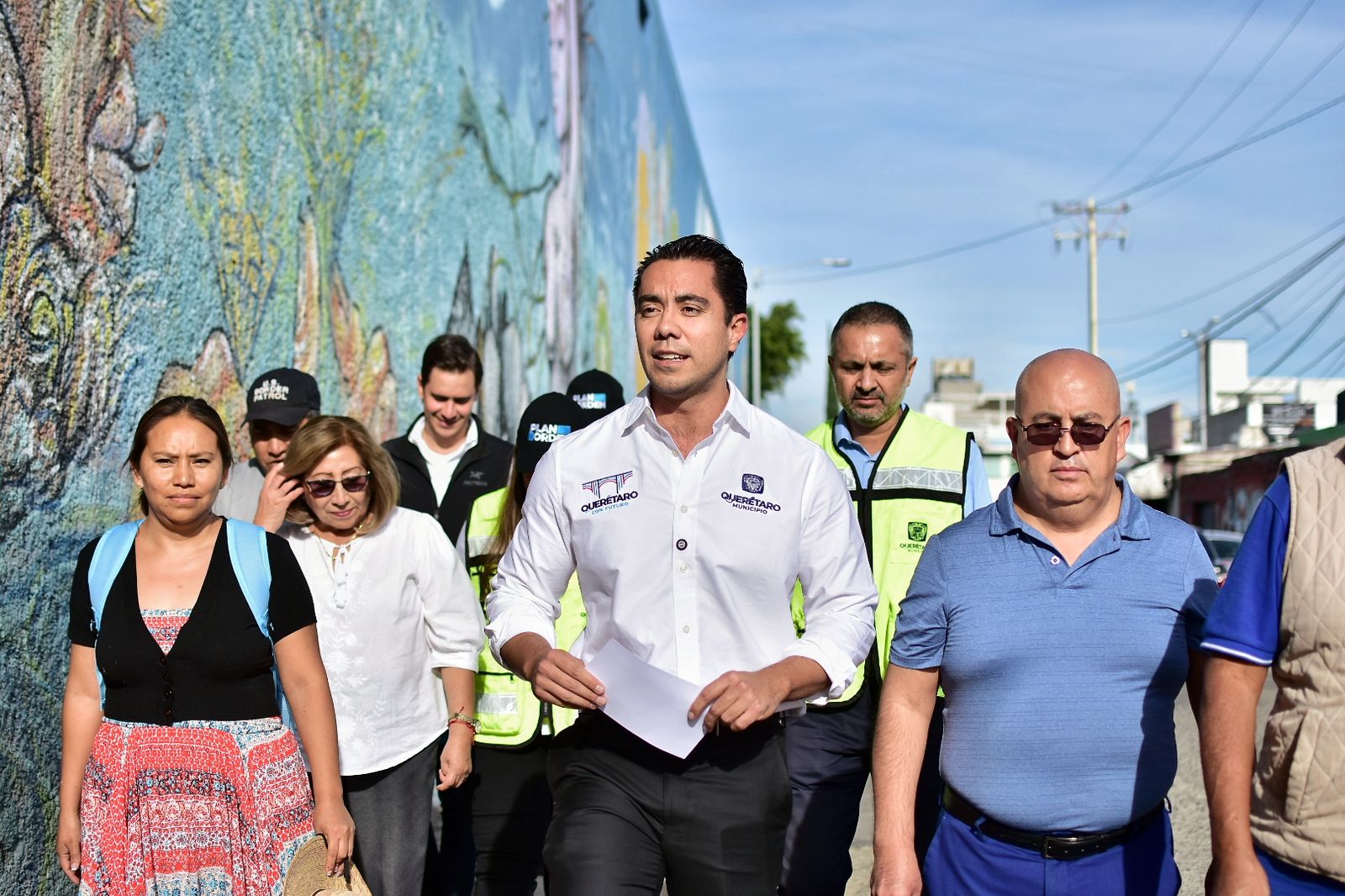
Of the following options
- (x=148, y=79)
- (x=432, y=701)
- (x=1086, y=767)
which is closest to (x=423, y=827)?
(x=432, y=701)

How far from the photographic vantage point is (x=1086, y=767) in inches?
125

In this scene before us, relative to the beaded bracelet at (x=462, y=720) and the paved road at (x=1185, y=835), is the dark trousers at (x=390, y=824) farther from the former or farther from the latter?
the paved road at (x=1185, y=835)

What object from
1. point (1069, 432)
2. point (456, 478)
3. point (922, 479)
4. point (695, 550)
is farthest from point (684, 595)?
point (456, 478)

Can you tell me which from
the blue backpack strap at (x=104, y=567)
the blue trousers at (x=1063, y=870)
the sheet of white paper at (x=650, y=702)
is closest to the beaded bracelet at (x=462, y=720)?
the blue backpack strap at (x=104, y=567)

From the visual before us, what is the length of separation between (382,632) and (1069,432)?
7.73ft

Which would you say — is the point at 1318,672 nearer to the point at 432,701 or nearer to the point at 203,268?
the point at 432,701

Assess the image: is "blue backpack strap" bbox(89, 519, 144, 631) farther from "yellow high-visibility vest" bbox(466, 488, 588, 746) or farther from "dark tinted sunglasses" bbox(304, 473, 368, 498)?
"yellow high-visibility vest" bbox(466, 488, 588, 746)

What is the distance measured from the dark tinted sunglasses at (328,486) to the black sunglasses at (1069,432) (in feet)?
7.35

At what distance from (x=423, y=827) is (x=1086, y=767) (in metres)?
2.41

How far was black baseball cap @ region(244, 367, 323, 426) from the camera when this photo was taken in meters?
5.25

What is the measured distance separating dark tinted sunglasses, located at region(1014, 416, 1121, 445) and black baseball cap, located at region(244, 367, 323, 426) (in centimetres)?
297

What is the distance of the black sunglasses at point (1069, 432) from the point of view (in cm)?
321

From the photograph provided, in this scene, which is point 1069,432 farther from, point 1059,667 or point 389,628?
point 389,628

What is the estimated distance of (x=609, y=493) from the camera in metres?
3.48
